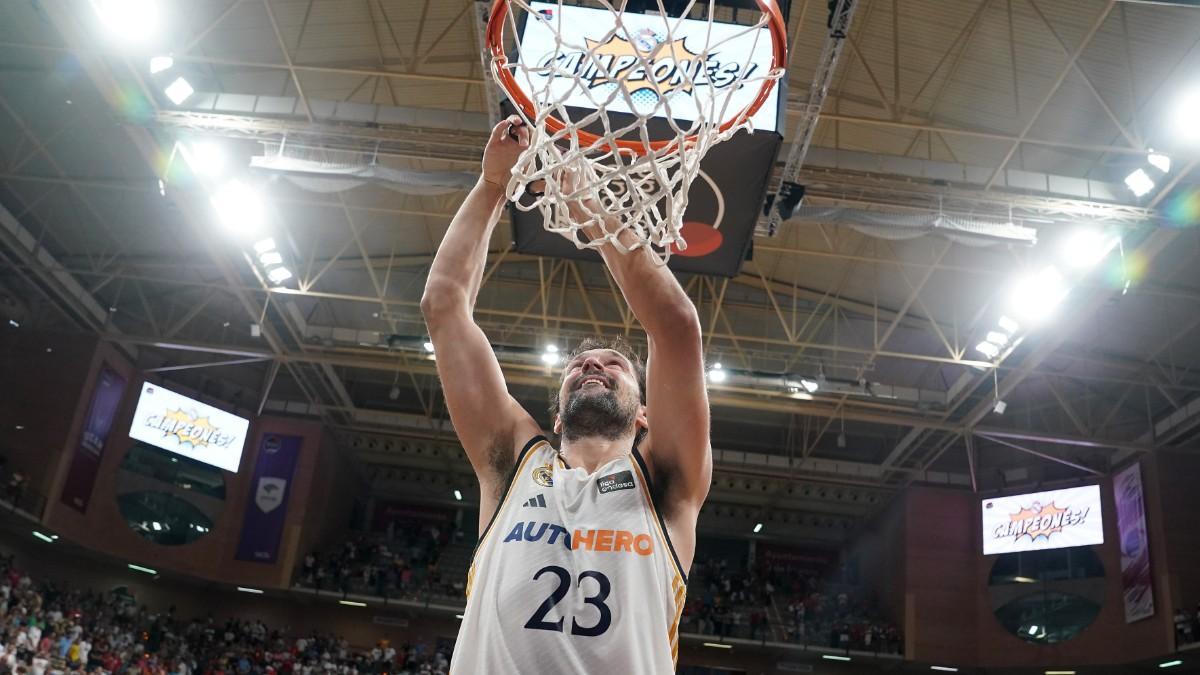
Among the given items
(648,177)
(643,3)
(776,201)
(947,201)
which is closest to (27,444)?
(776,201)

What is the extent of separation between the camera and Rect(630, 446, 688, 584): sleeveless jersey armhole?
2152mm

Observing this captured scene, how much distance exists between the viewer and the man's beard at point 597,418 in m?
2.41

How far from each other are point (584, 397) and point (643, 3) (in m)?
3.45

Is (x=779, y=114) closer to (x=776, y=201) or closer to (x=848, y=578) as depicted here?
(x=776, y=201)

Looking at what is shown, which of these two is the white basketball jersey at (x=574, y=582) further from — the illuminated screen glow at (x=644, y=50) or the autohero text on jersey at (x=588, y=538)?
the illuminated screen glow at (x=644, y=50)

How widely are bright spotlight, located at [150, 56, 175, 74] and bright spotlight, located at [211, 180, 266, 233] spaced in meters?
1.86

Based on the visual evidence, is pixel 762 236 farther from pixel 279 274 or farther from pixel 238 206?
pixel 279 274

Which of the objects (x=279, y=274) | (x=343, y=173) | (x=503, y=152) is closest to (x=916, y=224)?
(x=343, y=173)

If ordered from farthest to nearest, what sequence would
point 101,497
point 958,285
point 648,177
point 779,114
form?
point 101,497 < point 958,285 < point 779,114 < point 648,177

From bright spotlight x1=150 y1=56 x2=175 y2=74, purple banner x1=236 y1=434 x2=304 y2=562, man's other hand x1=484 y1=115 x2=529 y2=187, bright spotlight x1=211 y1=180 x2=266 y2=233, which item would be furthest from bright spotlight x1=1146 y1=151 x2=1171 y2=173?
purple banner x1=236 y1=434 x2=304 y2=562

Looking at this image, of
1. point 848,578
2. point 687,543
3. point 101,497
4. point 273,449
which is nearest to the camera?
point 687,543

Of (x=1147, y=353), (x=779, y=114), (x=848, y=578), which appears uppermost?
(x=1147, y=353)

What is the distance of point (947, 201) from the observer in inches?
541

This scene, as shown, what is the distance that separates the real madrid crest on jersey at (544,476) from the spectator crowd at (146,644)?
15054 mm
